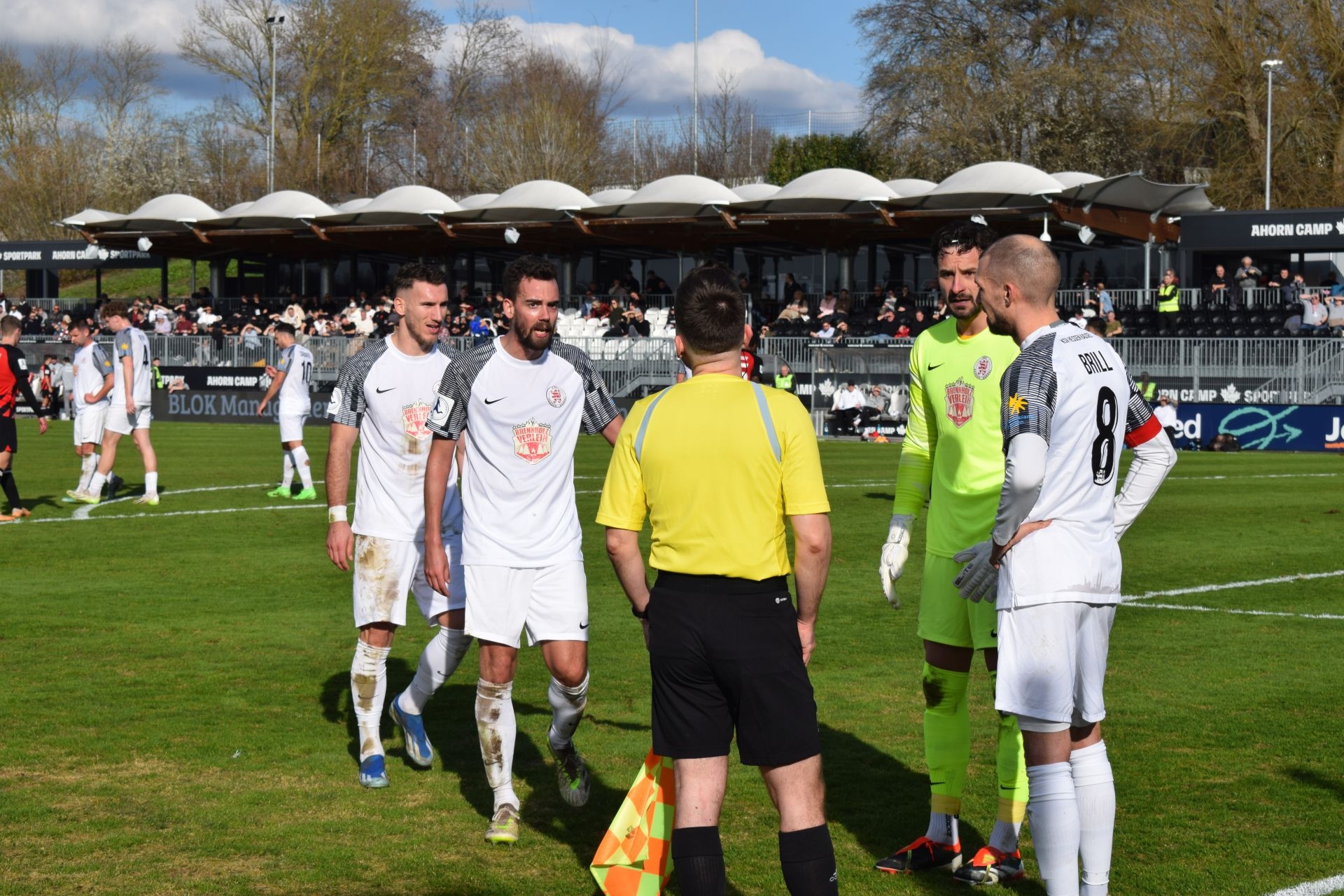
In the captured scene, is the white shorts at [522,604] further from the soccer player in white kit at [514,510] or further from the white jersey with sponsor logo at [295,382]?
the white jersey with sponsor logo at [295,382]

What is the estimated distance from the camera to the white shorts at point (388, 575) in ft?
21.1

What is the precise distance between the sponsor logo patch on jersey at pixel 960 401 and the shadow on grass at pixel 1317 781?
7.59 ft

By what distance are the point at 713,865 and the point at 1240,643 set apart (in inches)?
244

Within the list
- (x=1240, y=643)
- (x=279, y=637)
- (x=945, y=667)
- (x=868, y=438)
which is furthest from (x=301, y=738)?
(x=868, y=438)

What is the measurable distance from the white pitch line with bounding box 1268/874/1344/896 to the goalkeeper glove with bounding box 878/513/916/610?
162 centimetres

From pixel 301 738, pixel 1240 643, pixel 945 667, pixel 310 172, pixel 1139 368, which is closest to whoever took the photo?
pixel 945 667

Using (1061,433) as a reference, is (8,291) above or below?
above

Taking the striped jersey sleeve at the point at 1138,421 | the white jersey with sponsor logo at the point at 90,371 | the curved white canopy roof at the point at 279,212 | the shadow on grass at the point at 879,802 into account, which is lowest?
the shadow on grass at the point at 879,802

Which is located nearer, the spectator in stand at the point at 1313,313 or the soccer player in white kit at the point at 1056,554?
the soccer player in white kit at the point at 1056,554

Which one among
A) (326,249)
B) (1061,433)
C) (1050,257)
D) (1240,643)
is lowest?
(1240,643)

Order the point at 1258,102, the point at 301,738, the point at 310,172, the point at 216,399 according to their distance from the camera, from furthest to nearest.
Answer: the point at 310,172 → the point at 1258,102 → the point at 216,399 → the point at 301,738

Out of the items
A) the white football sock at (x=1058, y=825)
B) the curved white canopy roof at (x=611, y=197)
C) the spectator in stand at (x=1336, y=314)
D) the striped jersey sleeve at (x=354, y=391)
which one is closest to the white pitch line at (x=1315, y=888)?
the white football sock at (x=1058, y=825)

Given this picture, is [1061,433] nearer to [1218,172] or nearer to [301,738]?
[301,738]

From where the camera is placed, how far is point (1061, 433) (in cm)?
427
